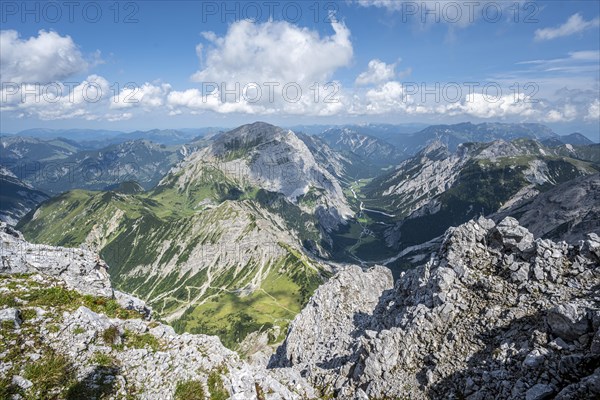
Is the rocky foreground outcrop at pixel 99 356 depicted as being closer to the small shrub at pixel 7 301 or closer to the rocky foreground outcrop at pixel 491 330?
the small shrub at pixel 7 301

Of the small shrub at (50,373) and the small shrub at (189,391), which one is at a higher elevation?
the small shrub at (50,373)

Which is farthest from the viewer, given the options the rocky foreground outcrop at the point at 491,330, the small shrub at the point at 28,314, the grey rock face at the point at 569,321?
the small shrub at the point at 28,314

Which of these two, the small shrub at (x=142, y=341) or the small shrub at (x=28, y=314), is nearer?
the small shrub at (x=28, y=314)

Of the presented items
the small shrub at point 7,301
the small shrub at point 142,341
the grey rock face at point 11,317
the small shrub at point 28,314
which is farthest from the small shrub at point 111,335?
the small shrub at point 7,301

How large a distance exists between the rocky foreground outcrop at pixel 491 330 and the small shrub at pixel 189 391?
15468 mm

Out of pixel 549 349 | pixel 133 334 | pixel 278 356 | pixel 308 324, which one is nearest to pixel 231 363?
pixel 133 334

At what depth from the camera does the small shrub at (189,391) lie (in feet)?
89.8

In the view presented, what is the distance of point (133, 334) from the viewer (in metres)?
33.0

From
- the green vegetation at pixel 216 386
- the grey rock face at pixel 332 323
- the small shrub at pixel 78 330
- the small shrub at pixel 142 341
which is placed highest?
the small shrub at pixel 78 330

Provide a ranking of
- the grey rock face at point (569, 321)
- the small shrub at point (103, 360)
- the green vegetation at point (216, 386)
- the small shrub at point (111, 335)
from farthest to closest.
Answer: the small shrub at point (111, 335) < the small shrub at point (103, 360) < the green vegetation at point (216, 386) < the grey rock face at point (569, 321)

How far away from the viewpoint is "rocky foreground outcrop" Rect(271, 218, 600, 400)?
2511 cm

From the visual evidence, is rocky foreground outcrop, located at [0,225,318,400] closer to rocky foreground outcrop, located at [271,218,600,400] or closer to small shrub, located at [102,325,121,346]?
small shrub, located at [102,325,121,346]

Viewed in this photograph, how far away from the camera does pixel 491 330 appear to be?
3294 cm

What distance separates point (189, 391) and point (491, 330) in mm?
28652
